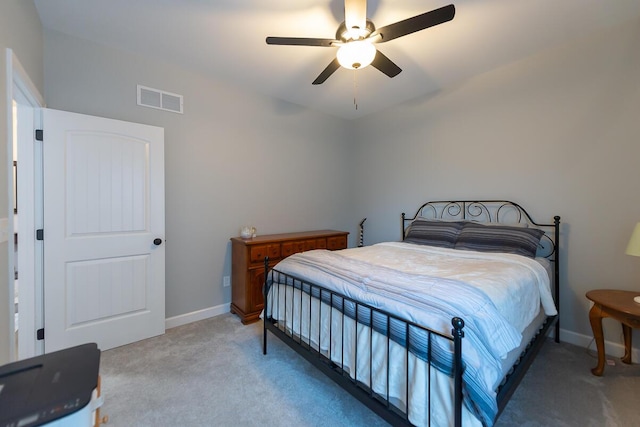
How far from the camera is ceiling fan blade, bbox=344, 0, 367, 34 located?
1.70m

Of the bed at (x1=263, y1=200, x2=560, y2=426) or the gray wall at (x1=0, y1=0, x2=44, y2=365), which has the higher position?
the gray wall at (x1=0, y1=0, x2=44, y2=365)

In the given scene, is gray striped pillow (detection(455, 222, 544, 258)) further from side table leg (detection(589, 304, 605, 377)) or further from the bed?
side table leg (detection(589, 304, 605, 377))

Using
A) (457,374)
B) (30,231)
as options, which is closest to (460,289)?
(457,374)

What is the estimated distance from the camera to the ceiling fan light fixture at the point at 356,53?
6.25 ft

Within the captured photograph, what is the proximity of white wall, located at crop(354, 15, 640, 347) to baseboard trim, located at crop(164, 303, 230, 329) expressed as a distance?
9.71 feet

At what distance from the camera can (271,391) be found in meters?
1.93

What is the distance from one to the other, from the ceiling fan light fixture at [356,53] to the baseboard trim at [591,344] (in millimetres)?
3061

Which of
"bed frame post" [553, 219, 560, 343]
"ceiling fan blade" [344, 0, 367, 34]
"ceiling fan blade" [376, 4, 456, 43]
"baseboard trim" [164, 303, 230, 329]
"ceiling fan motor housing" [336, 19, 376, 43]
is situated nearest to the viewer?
"ceiling fan blade" [376, 4, 456, 43]

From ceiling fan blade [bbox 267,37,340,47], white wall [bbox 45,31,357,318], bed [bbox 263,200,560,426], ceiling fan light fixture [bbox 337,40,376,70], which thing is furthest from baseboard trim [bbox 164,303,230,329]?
ceiling fan light fixture [bbox 337,40,376,70]

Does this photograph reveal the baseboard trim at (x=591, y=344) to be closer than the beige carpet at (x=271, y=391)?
No

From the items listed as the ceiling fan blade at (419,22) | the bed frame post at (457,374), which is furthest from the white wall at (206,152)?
the bed frame post at (457,374)

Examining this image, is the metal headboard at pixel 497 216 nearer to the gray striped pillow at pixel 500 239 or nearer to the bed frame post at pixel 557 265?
the bed frame post at pixel 557 265

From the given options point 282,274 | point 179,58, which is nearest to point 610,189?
point 282,274

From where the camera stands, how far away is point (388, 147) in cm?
409
